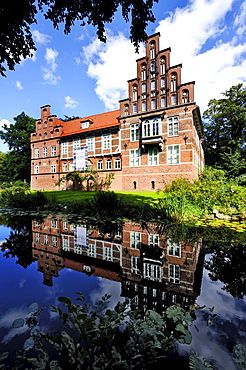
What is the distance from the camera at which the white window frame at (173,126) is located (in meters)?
17.0

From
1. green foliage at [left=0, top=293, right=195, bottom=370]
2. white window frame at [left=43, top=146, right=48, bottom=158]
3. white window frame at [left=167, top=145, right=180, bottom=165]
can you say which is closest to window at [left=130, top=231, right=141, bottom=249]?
green foliage at [left=0, top=293, right=195, bottom=370]

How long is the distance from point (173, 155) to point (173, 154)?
3.8 inches

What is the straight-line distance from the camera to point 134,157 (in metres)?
19.2

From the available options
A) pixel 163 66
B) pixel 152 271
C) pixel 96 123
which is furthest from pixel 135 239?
pixel 96 123

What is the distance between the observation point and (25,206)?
10484 mm

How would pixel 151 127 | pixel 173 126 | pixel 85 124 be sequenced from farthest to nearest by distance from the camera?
pixel 85 124
pixel 151 127
pixel 173 126

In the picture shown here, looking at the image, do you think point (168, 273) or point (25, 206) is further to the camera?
point (25, 206)

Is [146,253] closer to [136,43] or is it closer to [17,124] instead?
[136,43]

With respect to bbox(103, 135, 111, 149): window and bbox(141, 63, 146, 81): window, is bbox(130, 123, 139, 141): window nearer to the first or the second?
bbox(103, 135, 111, 149): window

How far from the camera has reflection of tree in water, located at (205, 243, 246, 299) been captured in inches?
96.0

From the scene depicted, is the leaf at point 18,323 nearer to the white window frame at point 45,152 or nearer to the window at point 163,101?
the window at point 163,101

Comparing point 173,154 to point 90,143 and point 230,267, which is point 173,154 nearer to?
point 90,143

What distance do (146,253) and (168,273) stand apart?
84cm

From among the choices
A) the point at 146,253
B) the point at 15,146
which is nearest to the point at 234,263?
the point at 146,253
